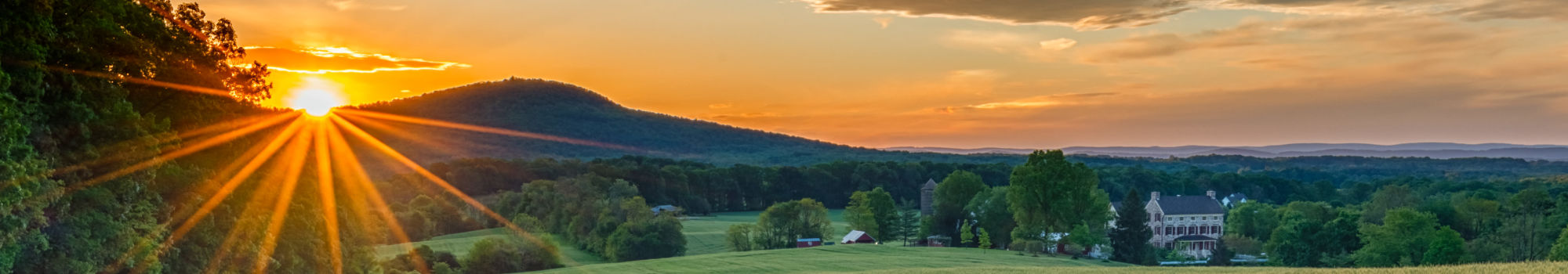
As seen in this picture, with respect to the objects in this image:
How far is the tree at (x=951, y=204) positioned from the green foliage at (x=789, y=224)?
355 inches

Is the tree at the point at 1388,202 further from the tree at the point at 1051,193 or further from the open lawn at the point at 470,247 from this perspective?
the open lawn at the point at 470,247

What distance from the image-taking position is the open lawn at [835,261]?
5191 centimetres

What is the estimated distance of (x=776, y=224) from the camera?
81.4 m


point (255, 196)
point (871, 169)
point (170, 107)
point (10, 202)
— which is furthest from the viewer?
point (871, 169)

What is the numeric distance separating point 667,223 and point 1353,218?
48063 millimetres

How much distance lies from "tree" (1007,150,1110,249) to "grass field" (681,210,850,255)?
20.2m

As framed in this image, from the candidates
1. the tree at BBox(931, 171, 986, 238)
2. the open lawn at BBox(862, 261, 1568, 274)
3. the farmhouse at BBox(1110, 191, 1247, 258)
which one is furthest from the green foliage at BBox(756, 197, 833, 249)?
the open lawn at BBox(862, 261, 1568, 274)

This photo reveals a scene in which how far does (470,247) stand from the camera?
73.2 m

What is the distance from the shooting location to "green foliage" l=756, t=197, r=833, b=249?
3196 inches

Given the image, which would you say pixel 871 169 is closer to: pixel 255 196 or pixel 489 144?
pixel 489 144

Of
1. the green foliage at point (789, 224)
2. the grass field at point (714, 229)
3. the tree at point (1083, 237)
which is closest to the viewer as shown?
the tree at point (1083, 237)

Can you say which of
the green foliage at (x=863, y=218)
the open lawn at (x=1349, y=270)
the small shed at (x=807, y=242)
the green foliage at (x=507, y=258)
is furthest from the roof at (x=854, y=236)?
the open lawn at (x=1349, y=270)

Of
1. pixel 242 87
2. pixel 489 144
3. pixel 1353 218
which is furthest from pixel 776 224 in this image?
pixel 489 144

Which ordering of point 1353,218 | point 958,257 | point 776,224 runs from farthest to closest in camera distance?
point 776,224 → point 1353,218 → point 958,257
